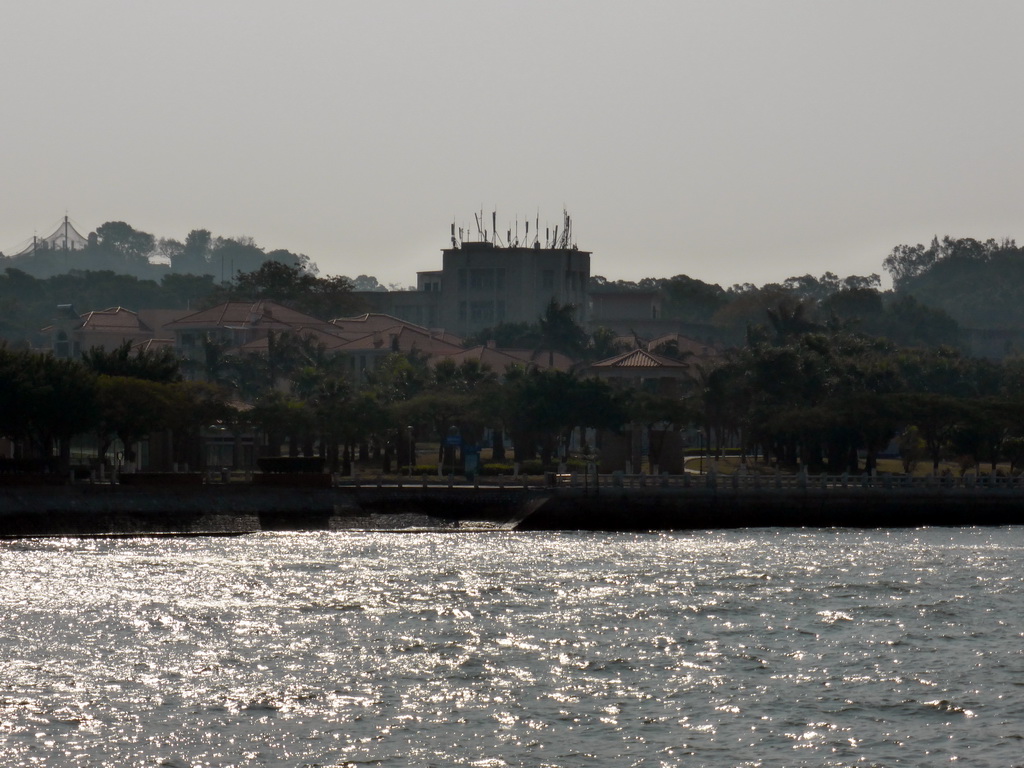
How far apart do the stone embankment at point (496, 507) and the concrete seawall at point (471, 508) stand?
46mm

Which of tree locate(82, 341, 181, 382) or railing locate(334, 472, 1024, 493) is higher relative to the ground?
tree locate(82, 341, 181, 382)

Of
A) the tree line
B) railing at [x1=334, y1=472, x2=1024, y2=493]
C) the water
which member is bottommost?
the water

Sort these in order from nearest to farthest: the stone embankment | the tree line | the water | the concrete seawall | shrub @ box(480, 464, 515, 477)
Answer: the water, the concrete seawall, the stone embankment, the tree line, shrub @ box(480, 464, 515, 477)

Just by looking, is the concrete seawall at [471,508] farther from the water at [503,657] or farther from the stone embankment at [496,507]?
the water at [503,657]

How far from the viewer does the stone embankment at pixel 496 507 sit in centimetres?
7306

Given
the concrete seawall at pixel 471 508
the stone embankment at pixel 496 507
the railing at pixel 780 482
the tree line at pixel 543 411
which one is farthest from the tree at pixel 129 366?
the railing at pixel 780 482

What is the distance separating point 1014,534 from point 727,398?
38.8m

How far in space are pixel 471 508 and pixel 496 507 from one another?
120cm

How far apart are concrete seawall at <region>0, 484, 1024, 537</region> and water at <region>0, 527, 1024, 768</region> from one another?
14.7 ft

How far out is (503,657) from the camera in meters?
42.6

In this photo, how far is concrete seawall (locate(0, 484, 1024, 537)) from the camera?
72.9 m

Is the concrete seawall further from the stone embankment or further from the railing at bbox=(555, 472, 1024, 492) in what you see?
the railing at bbox=(555, 472, 1024, 492)

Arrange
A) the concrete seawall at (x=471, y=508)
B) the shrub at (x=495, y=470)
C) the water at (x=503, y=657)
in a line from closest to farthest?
the water at (x=503, y=657) → the concrete seawall at (x=471, y=508) → the shrub at (x=495, y=470)

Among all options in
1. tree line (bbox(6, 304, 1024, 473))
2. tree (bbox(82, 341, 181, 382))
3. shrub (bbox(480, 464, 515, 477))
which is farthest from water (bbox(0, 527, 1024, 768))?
shrub (bbox(480, 464, 515, 477))
